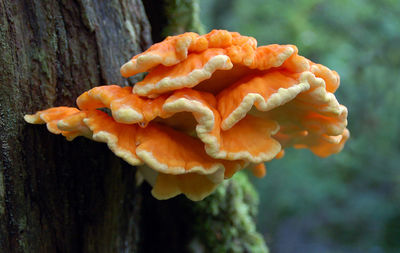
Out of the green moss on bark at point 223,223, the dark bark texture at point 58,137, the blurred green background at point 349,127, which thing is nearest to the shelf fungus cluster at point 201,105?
the dark bark texture at point 58,137

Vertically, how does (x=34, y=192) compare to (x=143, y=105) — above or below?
below

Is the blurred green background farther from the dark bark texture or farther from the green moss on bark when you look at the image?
the dark bark texture

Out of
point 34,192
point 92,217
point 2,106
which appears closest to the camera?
point 2,106

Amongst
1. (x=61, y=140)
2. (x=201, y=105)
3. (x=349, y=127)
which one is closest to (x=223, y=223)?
(x=61, y=140)

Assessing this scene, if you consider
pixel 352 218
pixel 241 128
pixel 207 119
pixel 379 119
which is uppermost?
pixel 207 119

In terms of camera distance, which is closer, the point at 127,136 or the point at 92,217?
the point at 127,136

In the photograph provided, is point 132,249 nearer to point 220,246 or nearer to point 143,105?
point 220,246

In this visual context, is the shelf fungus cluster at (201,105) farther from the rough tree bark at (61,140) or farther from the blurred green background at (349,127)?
the blurred green background at (349,127)

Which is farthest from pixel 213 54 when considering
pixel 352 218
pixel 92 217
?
pixel 352 218
